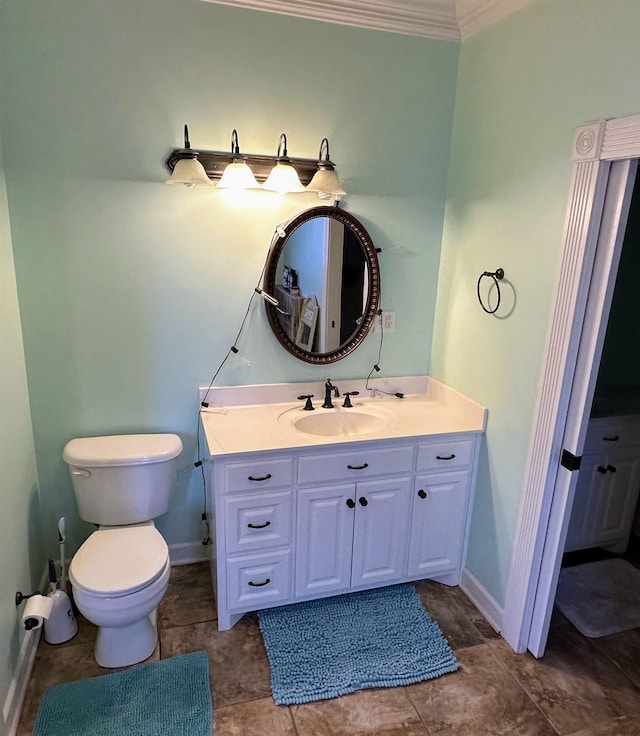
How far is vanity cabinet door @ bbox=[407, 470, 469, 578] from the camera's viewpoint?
7.47ft

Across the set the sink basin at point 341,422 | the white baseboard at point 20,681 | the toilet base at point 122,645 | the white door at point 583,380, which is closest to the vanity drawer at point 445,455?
the sink basin at point 341,422

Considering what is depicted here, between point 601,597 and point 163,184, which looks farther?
point 601,597

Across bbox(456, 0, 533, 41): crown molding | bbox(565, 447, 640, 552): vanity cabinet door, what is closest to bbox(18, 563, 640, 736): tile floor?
bbox(565, 447, 640, 552): vanity cabinet door

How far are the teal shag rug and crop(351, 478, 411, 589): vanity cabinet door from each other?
754mm

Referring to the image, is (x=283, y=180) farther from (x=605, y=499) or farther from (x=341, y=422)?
(x=605, y=499)

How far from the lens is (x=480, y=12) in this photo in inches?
82.0

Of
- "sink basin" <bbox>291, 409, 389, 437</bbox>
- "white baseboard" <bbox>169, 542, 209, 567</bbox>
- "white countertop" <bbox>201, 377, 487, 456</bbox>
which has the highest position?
"white countertop" <bbox>201, 377, 487, 456</bbox>

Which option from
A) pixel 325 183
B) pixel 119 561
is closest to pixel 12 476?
pixel 119 561

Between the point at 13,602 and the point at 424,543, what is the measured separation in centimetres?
165

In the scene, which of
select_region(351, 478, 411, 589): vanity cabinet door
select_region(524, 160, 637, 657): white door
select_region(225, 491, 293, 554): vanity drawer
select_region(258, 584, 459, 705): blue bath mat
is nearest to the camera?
select_region(524, 160, 637, 657): white door

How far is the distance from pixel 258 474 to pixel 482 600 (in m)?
1.21

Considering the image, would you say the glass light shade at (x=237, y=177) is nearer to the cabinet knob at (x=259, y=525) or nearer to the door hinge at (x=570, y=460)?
the cabinet knob at (x=259, y=525)

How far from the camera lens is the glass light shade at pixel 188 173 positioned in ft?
6.48

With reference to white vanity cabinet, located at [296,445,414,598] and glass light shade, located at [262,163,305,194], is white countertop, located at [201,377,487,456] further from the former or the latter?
glass light shade, located at [262,163,305,194]
